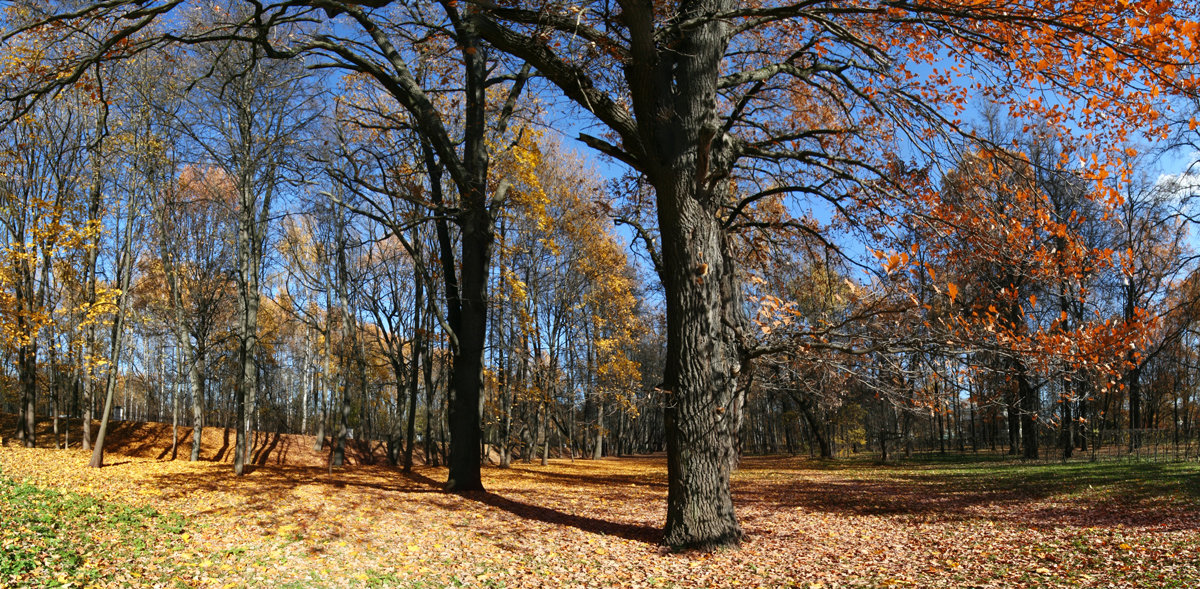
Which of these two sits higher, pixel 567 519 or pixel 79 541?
pixel 79 541

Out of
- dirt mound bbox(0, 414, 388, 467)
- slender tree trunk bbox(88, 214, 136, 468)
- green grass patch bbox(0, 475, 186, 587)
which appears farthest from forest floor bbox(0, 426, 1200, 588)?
dirt mound bbox(0, 414, 388, 467)

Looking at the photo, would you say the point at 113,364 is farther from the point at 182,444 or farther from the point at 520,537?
the point at 520,537

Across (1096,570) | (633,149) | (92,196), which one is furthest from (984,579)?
(92,196)

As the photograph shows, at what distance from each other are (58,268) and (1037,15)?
58.0 feet

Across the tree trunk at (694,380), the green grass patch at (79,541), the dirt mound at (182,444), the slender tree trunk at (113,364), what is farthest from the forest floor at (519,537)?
the dirt mound at (182,444)

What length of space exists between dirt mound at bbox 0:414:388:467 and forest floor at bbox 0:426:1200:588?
707 centimetres

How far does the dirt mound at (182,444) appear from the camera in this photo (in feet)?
55.4

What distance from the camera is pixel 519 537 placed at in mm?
6812

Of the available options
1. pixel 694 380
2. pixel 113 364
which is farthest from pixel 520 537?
pixel 113 364

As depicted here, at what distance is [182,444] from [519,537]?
15810mm

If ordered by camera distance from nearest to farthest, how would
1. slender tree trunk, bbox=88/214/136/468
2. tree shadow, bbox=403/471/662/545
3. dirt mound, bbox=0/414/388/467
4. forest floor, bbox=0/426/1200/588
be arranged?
forest floor, bbox=0/426/1200/588 < tree shadow, bbox=403/471/662/545 < slender tree trunk, bbox=88/214/136/468 < dirt mound, bbox=0/414/388/467

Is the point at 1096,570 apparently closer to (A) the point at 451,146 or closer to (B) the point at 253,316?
(A) the point at 451,146

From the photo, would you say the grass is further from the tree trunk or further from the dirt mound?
the dirt mound

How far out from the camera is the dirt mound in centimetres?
1689
